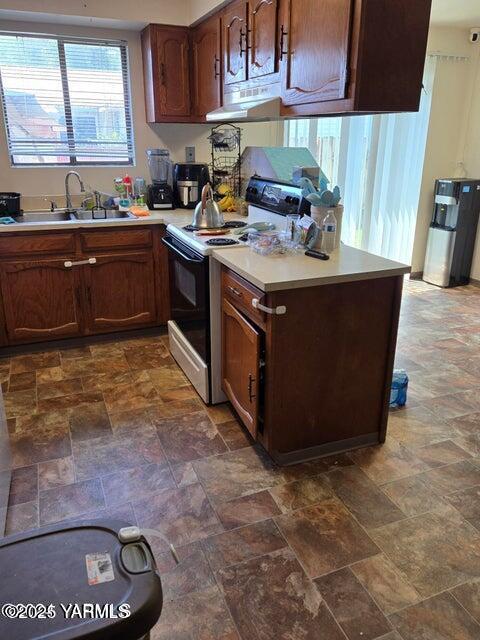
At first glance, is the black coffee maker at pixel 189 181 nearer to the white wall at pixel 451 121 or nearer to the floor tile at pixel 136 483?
the floor tile at pixel 136 483

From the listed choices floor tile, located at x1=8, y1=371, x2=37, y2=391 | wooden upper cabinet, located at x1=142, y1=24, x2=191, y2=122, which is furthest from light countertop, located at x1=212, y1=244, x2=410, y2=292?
wooden upper cabinet, located at x1=142, y1=24, x2=191, y2=122

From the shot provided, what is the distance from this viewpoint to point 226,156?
3992mm

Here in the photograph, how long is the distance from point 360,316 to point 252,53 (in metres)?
1.70

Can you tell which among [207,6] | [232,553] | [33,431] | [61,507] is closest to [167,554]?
[232,553]

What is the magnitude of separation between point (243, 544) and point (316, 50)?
206 centimetres

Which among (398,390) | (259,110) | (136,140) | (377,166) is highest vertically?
(259,110)

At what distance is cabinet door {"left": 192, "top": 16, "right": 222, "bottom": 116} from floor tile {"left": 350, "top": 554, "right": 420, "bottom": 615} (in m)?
2.85

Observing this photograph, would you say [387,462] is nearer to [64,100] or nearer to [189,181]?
[189,181]

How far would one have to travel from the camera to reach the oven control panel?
2.47m

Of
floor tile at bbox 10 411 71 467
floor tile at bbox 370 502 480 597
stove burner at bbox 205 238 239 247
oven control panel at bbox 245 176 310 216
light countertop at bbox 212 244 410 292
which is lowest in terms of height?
floor tile at bbox 10 411 71 467

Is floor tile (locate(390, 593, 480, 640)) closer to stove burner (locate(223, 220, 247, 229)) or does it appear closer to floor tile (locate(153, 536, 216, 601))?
floor tile (locate(153, 536, 216, 601))

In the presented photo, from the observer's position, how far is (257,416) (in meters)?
2.15

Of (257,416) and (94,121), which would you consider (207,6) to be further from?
(257,416)

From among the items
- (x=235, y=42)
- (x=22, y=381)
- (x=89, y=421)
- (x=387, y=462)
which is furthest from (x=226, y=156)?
(x=387, y=462)
